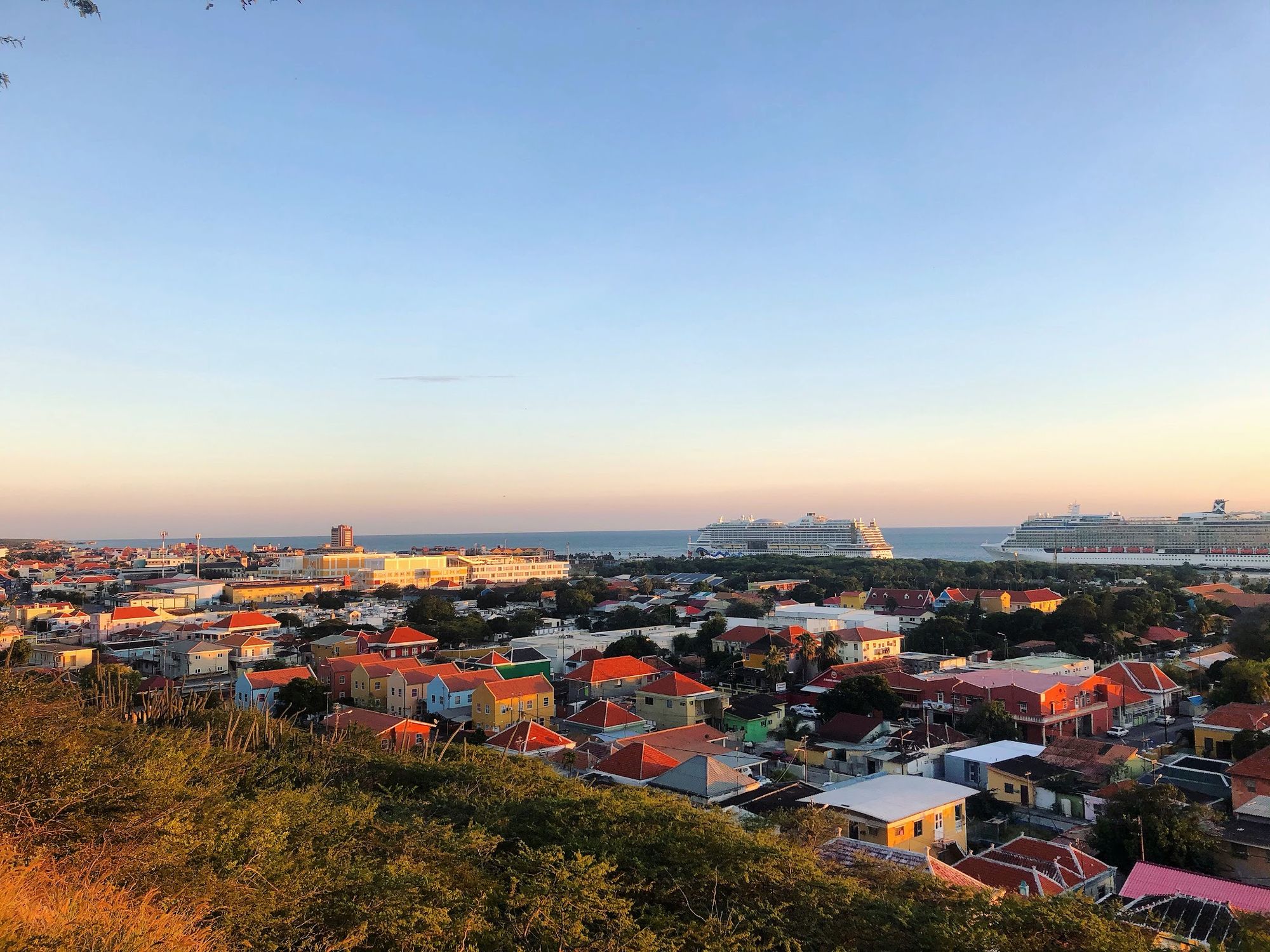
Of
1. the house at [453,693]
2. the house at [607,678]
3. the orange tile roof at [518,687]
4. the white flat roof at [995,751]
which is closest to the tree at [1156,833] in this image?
the white flat roof at [995,751]

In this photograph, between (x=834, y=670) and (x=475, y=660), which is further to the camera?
(x=475, y=660)

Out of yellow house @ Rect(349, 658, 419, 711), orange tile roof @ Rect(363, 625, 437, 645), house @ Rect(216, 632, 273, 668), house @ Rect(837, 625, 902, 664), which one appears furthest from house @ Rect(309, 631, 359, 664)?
house @ Rect(837, 625, 902, 664)

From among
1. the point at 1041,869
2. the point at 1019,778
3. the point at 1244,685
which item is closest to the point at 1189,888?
the point at 1041,869

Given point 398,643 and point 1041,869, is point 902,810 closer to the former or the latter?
point 1041,869

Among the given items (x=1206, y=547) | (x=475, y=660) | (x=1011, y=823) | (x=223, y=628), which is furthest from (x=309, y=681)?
(x=1206, y=547)

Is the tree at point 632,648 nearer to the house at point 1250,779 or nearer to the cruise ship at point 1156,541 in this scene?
the house at point 1250,779

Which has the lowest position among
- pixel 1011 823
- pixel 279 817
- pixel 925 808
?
pixel 1011 823

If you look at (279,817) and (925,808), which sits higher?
(279,817)

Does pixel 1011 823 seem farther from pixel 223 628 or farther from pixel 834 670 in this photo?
pixel 223 628
